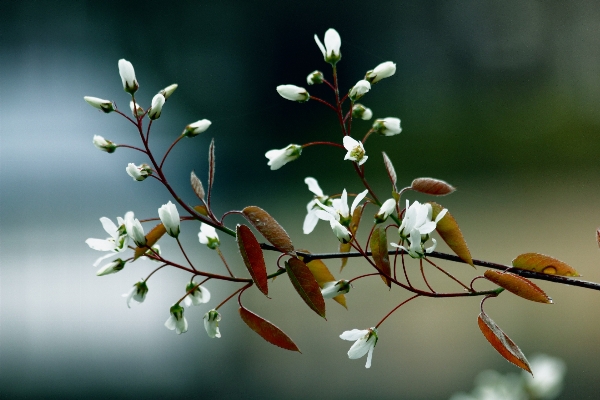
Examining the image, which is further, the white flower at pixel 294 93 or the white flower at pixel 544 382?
the white flower at pixel 544 382

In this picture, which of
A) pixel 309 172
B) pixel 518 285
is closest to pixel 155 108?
pixel 518 285

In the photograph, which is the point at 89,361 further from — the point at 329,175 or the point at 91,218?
the point at 329,175

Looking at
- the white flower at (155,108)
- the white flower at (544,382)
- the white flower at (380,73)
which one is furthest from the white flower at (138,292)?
the white flower at (544,382)

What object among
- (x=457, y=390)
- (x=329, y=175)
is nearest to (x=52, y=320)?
(x=329, y=175)

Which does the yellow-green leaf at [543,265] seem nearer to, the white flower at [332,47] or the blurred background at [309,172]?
the white flower at [332,47]

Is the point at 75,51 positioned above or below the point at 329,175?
above

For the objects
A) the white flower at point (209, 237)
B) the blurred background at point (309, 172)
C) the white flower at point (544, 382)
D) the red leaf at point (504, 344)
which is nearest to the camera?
the red leaf at point (504, 344)
